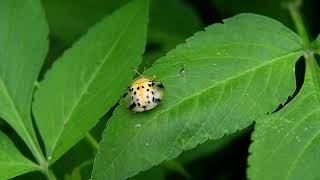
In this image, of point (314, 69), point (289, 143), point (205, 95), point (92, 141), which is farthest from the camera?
point (92, 141)

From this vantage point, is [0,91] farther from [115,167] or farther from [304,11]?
[304,11]

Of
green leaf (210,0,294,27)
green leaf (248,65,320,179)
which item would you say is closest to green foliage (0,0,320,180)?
green leaf (248,65,320,179)

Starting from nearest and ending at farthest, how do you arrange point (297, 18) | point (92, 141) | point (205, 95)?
point (205, 95), point (92, 141), point (297, 18)

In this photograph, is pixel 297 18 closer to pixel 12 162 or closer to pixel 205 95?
pixel 205 95

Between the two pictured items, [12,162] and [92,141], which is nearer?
[12,162]

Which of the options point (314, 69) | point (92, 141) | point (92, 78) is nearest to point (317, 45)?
point (314, 69)

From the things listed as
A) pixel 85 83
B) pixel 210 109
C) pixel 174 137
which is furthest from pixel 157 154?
pixel 85 83
